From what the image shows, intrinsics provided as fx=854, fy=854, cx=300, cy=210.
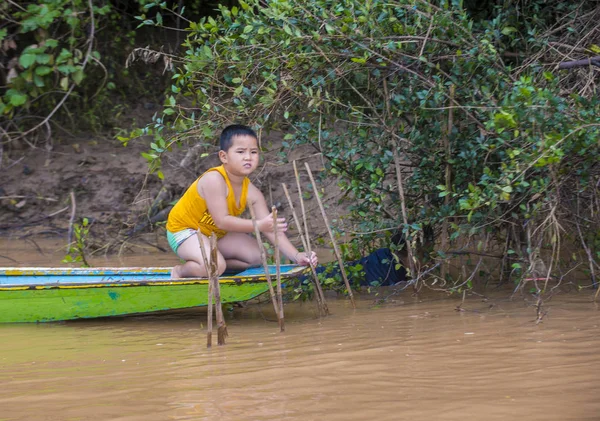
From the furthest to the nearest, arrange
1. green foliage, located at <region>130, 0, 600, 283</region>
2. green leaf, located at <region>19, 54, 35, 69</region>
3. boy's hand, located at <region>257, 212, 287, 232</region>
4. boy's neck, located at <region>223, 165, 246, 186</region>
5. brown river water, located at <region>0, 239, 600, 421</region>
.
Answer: green leaf, located at <region>19, 54, 35, 69</region> → boy's neck, located at <region>223, 165, 246, 186</region> → boy's hand, located at <region>257, 212, 287, 232</region> → green foliage, located at <region>130, 0, 600, 283</region> → brown river water, located at <region>0, 239, 600, 421</region>

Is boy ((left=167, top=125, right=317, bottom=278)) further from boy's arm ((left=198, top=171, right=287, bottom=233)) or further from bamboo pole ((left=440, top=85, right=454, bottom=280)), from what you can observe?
bamboo pole ((left=440, top=85, right=454, bottom=280))

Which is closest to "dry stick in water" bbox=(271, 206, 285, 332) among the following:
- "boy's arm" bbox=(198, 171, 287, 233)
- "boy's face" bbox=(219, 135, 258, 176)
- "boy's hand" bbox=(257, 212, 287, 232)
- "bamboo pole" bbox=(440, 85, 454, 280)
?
"boy's hand" bbox=(257, 212, 287, 232)

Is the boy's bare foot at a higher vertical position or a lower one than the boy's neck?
lower

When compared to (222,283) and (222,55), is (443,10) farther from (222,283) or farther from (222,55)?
(222,283)

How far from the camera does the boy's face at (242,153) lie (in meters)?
5.18

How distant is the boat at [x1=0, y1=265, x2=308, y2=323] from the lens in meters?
5.03

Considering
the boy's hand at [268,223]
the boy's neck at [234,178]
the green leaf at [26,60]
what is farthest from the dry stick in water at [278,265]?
the green leaf at [26,60]

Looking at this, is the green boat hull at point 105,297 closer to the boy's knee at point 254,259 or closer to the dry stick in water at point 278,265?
the dry stick in water at point 278,265

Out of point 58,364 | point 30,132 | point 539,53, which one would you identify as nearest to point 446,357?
point 58,364

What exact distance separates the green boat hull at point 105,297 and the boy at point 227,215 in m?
0.23

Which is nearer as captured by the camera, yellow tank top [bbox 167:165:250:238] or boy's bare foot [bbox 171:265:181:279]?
yellow tank top [bbox 167:165:250:238]

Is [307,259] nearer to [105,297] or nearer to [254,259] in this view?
[254,259]

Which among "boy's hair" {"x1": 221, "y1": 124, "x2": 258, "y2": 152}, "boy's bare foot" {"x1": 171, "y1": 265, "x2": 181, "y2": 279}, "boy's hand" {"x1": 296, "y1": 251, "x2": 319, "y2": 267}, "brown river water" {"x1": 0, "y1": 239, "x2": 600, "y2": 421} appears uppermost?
"boy's hair" {"x1": 221, "y1": 124, "x2": 258, "y2": 152}

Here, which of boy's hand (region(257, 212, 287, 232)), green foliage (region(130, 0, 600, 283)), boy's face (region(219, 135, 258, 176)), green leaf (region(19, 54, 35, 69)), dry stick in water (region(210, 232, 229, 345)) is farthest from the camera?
green leaf (region(19, 54, 35, 69))
